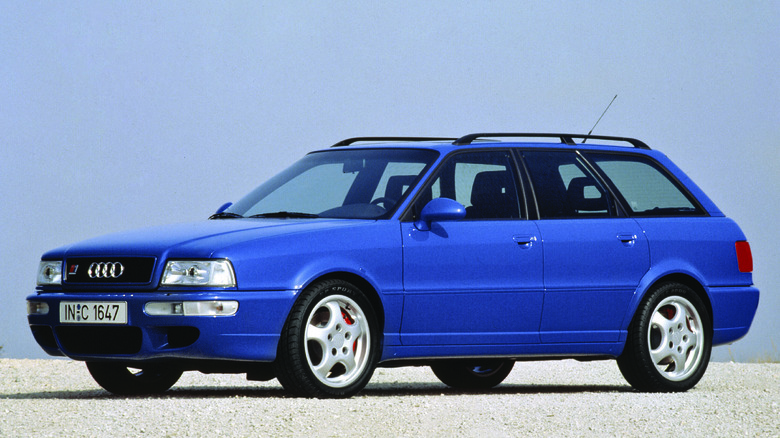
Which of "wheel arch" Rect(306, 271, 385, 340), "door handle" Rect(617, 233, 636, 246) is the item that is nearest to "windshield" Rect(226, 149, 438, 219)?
"wheel arch" Rect(306, 271, 385, 340)

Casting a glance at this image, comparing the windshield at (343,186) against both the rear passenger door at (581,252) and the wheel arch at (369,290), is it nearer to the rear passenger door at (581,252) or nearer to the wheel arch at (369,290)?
the wheel arch at (369,290)

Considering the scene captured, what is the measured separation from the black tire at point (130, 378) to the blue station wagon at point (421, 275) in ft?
0.05

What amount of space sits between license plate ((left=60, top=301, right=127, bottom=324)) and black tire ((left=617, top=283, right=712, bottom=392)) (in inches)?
156

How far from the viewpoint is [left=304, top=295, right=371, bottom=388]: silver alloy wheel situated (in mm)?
8672

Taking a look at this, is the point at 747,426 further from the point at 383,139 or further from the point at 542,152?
the point at 383,139

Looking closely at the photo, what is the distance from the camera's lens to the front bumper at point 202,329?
835 cm

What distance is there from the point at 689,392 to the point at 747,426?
2.39 metres

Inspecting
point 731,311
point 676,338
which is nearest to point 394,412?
point 676,338

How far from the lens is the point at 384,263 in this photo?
29.5 ft

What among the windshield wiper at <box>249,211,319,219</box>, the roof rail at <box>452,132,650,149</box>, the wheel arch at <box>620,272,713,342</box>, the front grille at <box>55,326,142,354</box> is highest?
the roof rail at <box>452,132,650,149</box>

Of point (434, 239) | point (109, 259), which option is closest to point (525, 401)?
point (434, 239)

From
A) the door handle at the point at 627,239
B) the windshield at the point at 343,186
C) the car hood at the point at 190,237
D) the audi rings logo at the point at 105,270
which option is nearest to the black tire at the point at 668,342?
the door handle at the point at 627,239

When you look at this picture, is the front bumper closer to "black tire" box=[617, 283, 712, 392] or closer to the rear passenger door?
the rear passenger door

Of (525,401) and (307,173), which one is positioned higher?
(307,173)
